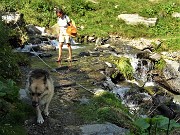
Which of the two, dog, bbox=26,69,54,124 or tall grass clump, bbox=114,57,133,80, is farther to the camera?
tall grass clump, bbox=114,57,133,80

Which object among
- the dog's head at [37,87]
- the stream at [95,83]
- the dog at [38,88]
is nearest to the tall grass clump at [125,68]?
the stream at [95,83]

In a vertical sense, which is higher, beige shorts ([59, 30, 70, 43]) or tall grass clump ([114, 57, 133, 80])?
beige shorts ([59, 30, 70, 43])

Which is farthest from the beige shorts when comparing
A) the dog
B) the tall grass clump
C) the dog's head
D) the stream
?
the dog's head

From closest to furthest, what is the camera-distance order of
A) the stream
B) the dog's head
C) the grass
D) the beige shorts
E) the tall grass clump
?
1. the dog's head
2. the stream
3. the beige shorts
4. the tall grass clump
5. the grass

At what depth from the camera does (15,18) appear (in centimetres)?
1981

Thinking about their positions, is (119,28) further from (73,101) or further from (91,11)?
(73,101)

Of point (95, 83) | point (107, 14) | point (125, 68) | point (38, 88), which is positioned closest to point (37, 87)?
point (38, 88)

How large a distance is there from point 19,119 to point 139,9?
64.1 feet

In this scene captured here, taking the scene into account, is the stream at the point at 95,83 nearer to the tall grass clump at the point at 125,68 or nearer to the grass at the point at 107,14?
the tall grass clump at the point at 125,68

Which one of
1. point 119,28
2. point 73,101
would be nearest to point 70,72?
point 73,101

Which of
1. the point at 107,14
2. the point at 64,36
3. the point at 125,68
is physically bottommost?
the point at 125,68

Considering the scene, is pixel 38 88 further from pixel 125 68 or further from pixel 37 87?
pixel 125 68

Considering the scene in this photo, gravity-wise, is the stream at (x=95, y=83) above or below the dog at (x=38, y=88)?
below

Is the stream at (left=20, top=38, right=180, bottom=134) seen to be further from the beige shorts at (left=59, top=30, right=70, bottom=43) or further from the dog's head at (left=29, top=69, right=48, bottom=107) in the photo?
the beige shorts at (left=59, top=30, right=70, bottom=43)
